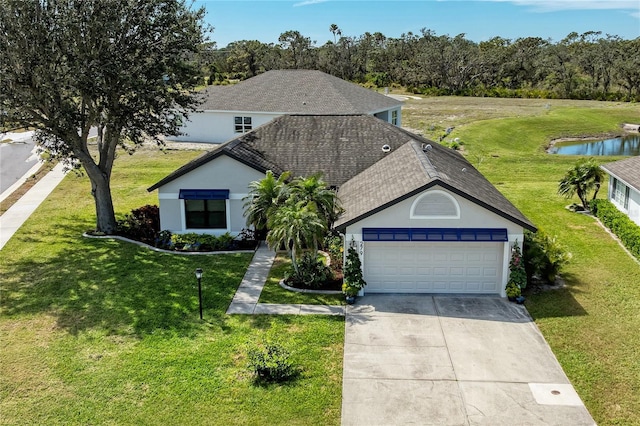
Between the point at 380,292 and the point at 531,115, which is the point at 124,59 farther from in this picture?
the point at 531,115

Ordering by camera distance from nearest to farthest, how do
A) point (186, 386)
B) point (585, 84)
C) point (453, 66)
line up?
point (186, 386) → point (585, 84) → point (453, 66)

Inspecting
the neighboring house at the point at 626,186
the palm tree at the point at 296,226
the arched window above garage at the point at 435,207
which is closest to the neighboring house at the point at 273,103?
the neighboring house at the point at 626,186

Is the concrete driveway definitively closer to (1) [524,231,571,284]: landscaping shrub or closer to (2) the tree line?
(1) [524,231,571,284]: landscaping shrub

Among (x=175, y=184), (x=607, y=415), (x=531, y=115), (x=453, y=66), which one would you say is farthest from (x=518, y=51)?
(x=607, y=415)

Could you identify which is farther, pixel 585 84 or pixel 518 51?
pixel 518 51

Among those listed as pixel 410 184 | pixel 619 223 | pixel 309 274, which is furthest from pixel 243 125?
pixel 619 223

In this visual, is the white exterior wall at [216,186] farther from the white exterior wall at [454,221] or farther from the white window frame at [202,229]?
the white exterior wall at [454,221]

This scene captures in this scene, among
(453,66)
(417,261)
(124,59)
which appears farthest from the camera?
(453,66)
